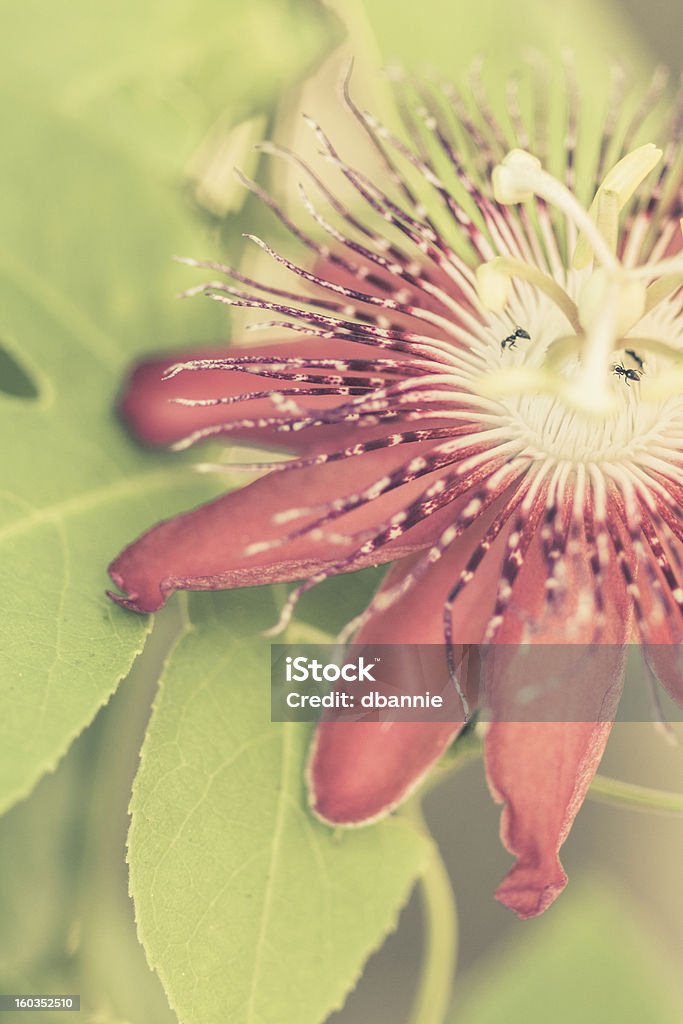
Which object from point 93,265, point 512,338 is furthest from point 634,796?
point 93,265

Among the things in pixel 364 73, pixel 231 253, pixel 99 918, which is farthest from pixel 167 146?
pixel 99 918

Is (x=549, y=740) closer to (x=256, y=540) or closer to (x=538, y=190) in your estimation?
(x=256, y=540)

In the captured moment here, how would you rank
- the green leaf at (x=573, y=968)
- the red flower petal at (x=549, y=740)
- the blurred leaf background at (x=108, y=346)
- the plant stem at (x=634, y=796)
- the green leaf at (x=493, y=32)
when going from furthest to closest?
the green leaf at (x=573, y=968) → the green leaf at (x=493, y=32) → the plant stem at (x=634, y=796) → the blurred leaf background at (x=108, y=346) → the red flower petal at (x=549, y=740)

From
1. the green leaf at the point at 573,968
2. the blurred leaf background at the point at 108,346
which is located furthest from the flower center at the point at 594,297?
the green leaf at the point at 573,968

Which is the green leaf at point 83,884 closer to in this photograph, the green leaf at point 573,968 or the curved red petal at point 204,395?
the curved red petal at point 204,395

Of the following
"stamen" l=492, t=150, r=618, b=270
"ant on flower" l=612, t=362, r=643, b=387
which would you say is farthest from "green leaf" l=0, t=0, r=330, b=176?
"ant on flower" l=612, t=362, r=643, b=387

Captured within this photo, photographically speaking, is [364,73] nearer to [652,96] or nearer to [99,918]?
[652,96]

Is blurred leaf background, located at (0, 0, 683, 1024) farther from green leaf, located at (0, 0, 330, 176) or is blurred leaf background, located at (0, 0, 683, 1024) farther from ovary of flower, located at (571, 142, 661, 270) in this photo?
ovary of flower, located at (571, 142, 661, 270)
